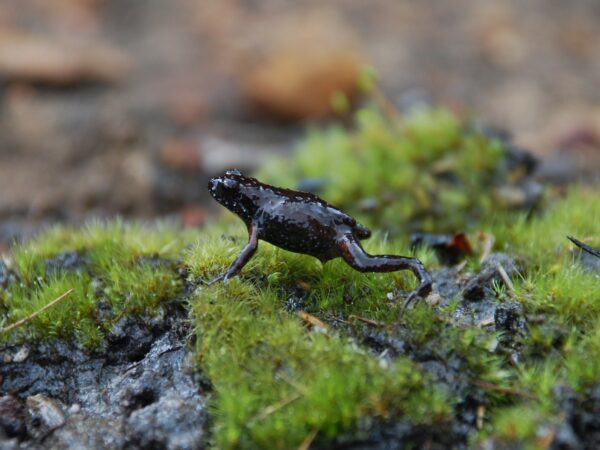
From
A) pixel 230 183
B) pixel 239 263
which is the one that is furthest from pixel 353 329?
pixel 230 183

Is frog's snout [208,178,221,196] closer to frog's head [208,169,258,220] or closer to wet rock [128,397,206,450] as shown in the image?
frog's head [208,169,258,220]

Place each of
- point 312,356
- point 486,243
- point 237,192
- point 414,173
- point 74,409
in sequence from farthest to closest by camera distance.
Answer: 1. point 414,173
2. point 486,243
3. point 237,192
4. point 74,409
5. point 312,356

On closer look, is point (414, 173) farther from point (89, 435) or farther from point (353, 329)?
point (89, 435)

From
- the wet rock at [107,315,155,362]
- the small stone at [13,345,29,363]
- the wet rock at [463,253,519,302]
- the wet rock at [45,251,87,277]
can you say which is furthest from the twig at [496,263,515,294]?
the small stone at [13,345,29,363]

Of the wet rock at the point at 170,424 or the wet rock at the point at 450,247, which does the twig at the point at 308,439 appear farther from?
the wet rock at the point at 450,247

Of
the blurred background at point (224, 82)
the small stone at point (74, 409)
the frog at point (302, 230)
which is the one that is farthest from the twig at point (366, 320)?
the blurred background at point (224, 82)

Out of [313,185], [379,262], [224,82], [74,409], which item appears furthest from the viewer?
[224,82]

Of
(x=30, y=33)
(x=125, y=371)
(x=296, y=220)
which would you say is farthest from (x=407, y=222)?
(x=30, y=33)

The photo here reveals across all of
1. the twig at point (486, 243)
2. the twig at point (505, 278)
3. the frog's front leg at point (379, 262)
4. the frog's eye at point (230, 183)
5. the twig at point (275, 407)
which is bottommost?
the twig at point (275, 407)
